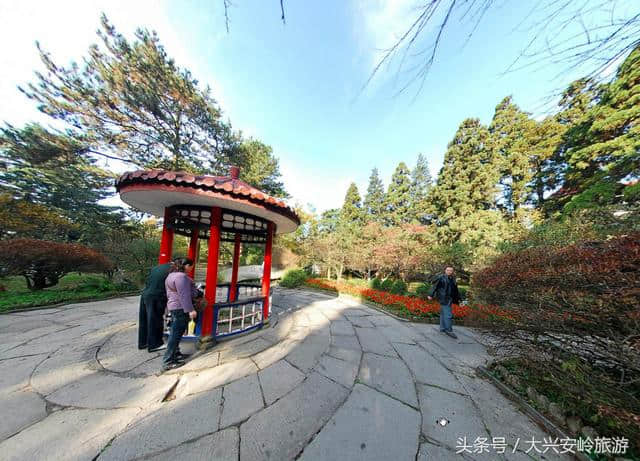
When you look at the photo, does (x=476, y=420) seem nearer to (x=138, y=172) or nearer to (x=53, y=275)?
(x=138, y=172)

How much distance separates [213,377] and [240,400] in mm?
640

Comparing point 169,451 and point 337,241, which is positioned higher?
point 337,241

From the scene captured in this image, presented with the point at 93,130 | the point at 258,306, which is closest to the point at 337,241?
the point at 258,306

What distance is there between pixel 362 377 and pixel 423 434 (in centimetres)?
92

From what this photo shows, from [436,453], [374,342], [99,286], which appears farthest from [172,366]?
[99,286]

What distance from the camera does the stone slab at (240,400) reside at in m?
1.95

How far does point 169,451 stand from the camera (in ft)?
5.27

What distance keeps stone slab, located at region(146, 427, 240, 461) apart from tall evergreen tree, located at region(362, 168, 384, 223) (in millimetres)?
23121

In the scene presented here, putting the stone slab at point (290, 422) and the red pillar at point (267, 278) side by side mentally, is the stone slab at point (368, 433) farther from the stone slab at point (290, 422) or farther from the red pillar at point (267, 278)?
the red pillar at point (267, 278)

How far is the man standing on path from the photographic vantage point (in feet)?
15.0

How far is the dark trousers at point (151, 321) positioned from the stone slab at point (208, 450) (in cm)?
197

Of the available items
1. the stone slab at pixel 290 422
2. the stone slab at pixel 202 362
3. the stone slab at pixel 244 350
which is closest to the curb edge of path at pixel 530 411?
the stone slab at pixel 290 422

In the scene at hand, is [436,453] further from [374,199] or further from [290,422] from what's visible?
[374,199]

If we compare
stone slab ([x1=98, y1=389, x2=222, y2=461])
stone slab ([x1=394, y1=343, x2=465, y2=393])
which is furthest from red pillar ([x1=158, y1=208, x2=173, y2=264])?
stone slab ([x1=394, y1=343, x2=465, y2=393])
